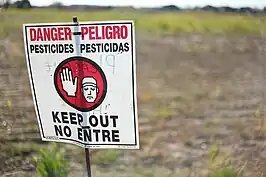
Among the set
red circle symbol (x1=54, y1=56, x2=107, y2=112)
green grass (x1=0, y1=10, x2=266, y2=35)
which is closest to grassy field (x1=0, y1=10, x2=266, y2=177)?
green grass (x1=0, y1=10, x2=266, y2=35)

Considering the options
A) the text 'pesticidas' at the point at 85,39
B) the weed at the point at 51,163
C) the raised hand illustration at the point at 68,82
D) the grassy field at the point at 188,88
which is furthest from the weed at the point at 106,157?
the text 'pesticidas' at the point at 85,39

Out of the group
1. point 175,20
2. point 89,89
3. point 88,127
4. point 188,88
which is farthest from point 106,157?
point 175,20

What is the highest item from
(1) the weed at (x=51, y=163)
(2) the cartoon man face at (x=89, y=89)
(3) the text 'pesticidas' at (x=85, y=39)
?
(3) the text 'pesticidas' at (x=85, y=39)

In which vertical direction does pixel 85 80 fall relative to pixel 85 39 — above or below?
below

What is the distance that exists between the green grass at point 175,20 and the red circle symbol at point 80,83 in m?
0.13

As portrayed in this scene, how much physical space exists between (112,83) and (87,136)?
19 centimetres

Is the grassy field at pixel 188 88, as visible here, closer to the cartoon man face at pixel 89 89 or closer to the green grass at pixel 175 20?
the green grass at pixel 175 20

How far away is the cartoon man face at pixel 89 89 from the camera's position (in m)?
1.28

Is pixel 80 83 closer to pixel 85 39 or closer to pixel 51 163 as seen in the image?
pixel 85 39

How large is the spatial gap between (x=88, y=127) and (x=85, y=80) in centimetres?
15

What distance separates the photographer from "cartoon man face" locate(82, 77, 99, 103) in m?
1.28

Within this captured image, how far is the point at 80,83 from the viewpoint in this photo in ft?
4.21

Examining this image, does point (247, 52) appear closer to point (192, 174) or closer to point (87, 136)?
point (192, 174)

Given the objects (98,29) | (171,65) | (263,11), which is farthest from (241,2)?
(98,29)
